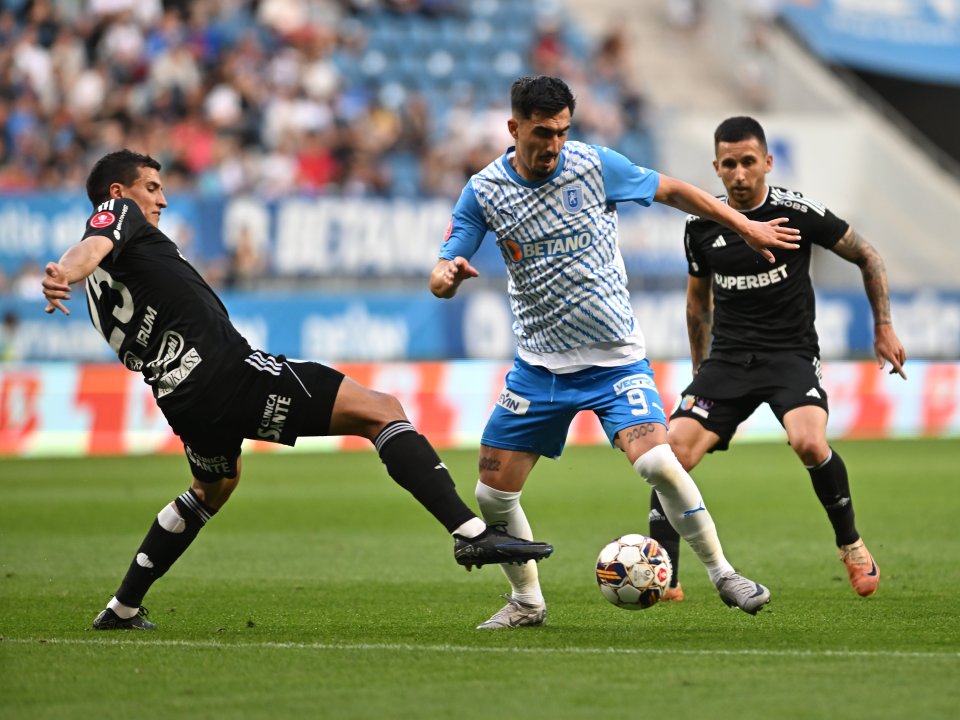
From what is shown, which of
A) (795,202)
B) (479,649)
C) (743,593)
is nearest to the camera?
(479,649)

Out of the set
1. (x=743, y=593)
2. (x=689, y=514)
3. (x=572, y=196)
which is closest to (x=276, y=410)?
(x=572, y=196)

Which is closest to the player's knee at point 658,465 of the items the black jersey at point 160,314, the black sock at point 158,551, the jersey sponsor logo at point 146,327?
the black jersey at point 160,314

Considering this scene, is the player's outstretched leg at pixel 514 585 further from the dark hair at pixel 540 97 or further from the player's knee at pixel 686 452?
the dark hair at pixel 540 97

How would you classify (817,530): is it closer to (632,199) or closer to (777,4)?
(632,199)

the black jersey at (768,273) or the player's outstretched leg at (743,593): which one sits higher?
the black jersey at (768,273)

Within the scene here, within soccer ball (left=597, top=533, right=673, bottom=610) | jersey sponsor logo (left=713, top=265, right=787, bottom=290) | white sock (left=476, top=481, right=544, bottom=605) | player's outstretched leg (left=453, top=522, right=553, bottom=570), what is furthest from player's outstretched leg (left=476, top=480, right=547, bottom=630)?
jersey sponsor logo (left=713, top=265, right=787, bottom=290)

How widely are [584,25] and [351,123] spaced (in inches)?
308

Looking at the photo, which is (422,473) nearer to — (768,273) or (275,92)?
(768,273)

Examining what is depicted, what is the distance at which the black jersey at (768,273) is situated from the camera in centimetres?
858

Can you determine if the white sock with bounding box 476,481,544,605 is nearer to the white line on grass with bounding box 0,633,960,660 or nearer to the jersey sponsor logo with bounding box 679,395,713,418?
the white line on grass with bounding box 0,633,960,660

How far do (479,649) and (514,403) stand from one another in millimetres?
1317

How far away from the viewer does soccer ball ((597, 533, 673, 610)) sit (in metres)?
7.21

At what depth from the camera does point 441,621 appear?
7664 mm

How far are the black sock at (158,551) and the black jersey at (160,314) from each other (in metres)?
0.67
